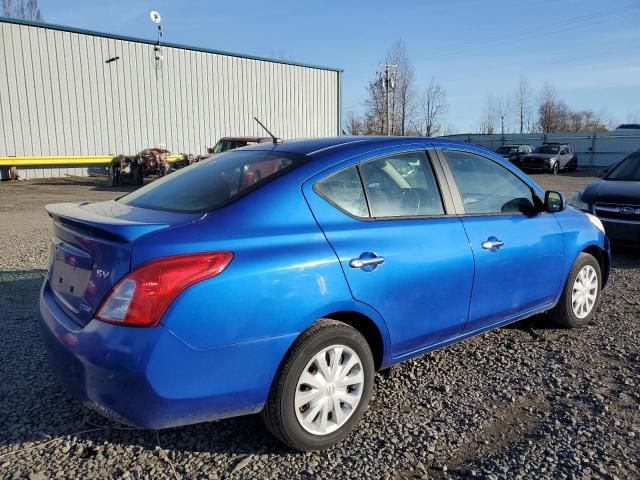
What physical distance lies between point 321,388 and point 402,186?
1.33m

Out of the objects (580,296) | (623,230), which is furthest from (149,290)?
(623,230)

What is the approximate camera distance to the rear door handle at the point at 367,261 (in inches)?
108

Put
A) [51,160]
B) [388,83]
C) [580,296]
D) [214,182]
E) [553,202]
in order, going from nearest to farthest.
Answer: [214,182]
[553,202]
[580,296]
[51,160]
[388,83]

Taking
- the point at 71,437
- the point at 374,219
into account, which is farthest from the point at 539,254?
the point at 71,437

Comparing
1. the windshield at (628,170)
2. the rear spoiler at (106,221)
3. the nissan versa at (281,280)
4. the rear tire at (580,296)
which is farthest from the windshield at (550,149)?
the rear spoiler at (106,221)

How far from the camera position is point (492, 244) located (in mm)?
3518

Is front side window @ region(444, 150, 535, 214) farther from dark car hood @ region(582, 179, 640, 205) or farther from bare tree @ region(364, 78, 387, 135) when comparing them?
bare tree @ region(364, 78, 387, 135)

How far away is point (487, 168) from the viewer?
3.88m

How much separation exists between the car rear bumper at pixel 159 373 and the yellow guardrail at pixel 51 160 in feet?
Result: 68.5

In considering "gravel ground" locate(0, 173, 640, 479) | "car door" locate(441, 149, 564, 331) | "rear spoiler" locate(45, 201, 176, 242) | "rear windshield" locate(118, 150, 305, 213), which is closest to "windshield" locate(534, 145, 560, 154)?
"gravel ground" locate(0, 173, 640, 479)

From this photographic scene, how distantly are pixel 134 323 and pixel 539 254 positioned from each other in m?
2.90

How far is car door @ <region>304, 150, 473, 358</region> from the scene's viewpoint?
281 centimetres

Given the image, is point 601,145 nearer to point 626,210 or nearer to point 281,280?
point 626,210

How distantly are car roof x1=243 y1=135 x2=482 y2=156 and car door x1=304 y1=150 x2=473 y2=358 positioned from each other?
0.10m
